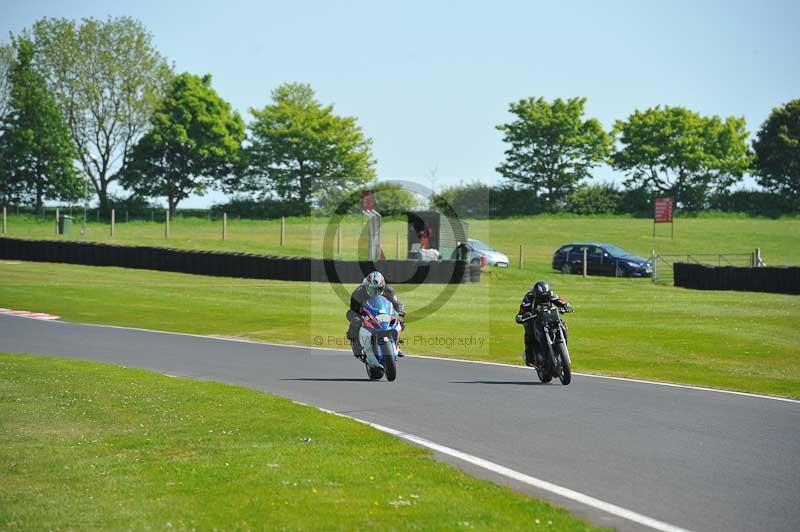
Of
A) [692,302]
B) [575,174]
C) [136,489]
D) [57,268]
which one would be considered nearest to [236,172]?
[575,174]

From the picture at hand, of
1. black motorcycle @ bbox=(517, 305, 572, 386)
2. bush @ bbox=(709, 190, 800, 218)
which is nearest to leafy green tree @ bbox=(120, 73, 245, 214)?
bush @ bbox=(709, 190, 800, 218)

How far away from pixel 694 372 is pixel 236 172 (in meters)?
72.8

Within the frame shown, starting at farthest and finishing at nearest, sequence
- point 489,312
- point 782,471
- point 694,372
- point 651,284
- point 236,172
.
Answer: point 236,172, point 651,284, point 489,312, point 694,372, point 782,471

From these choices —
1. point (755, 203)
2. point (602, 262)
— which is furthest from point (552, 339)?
point (755, 203)

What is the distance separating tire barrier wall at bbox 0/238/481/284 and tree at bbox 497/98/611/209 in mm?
51051

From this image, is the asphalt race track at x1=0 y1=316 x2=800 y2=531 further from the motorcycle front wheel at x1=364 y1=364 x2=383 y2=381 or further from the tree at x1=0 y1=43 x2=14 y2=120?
the tree at x1=0 y1=43 x2=14 y2=120

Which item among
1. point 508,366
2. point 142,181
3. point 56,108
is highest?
point 56,108

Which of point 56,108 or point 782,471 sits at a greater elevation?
point 56,108

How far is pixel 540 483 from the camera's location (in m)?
8.08

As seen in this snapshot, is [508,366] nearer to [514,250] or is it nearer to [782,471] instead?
[782,471]

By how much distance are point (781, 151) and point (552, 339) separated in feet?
269

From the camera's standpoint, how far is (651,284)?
40250 mm

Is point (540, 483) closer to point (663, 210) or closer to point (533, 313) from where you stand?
point (533, 313)

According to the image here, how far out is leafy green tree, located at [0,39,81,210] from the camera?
254ft
